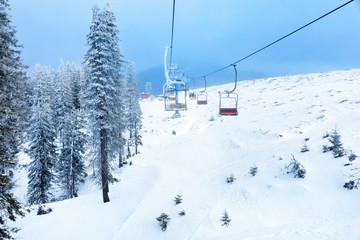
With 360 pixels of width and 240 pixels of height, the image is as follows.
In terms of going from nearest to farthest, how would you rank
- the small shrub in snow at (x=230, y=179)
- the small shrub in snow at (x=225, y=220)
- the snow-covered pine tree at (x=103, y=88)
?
1. the small shrub in snow at (x=225, y=220)
2. the small shrub in snow at (x=230, y=179)
3. the snow-covered pine tree at (x=103, y=88)

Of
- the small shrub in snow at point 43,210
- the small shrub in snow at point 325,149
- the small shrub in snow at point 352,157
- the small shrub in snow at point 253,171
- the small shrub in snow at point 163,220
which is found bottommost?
the small shrub in snow at point 43,210

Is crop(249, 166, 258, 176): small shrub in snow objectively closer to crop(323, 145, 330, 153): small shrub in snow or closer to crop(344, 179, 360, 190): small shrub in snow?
crop(323, 145, 330, 153): small shrub in snow

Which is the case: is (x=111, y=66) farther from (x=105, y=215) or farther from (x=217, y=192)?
(x=217, y=192)

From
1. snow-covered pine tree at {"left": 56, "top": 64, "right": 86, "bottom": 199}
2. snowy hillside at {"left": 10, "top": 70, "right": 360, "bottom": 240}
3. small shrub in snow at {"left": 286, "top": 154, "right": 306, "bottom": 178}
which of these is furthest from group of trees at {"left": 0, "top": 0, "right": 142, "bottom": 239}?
small shrub in snow at {"left": 286, "top": 154, "right": 306, "bottom": 178}

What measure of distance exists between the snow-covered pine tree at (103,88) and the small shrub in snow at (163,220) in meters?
6.95

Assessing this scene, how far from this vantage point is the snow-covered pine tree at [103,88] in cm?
1360

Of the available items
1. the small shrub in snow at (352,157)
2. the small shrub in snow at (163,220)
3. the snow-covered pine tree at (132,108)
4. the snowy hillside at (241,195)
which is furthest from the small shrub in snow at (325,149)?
the snow-covered pine tree at (132,108)

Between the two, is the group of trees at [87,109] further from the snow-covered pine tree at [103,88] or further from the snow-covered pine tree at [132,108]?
the snow-covered pine tree at [132,108]

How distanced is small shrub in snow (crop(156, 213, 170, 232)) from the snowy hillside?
24 centimetres

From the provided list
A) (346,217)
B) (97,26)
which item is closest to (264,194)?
(346,217)

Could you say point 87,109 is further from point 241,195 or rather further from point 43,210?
point 241,195

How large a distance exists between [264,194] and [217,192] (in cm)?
310

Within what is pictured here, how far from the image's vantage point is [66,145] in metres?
25.7

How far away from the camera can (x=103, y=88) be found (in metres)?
14.2
